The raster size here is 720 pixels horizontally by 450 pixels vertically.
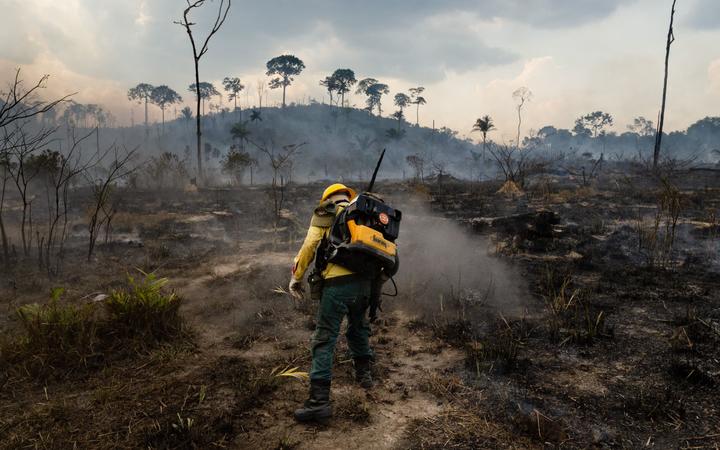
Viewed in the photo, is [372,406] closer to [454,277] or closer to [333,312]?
[333,312]

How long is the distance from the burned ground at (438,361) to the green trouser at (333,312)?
374mm

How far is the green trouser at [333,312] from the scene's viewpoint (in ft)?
9.05

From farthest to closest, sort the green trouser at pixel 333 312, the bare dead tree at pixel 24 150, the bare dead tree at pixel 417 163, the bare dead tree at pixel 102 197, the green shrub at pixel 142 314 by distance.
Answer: the bare dead tree at pixel 417 163, the bare dead tree at pixel 102 197, the bare dead tree at pixel 24 150, the green shrub at pixel 142 314, the green trouser at pixel 333 312

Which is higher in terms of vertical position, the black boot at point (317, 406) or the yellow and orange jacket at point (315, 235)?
the yellow and orange jacket at point (315, 235)

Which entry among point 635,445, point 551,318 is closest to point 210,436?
point 635,445

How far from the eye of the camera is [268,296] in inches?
220

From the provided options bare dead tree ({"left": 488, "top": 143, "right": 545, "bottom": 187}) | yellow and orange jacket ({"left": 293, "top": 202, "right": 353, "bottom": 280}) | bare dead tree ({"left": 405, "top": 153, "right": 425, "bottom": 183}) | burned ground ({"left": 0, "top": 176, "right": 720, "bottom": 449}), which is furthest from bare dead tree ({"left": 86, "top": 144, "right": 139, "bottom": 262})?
bare dead tree ({"left": 405, "top": 153, "right": 425, "bottom": 183})

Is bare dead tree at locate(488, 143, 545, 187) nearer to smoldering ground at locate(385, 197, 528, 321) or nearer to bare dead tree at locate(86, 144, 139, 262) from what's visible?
smoldering ground at locate(385, 197, 528, 321)

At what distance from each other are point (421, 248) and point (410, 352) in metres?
3.55

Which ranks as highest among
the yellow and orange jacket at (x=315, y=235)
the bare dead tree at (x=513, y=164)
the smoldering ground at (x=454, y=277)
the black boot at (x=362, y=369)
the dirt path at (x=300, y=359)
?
the bare dead tree at (x=513, y=164)

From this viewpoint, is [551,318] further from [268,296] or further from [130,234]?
[130,234]

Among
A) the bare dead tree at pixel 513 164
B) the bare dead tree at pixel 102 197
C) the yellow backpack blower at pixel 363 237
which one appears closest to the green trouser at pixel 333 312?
the yellow backpack blower at pixel 363 237

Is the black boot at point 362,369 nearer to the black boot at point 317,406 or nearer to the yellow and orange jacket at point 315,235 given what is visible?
the black boot at point 317,406

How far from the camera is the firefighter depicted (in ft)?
8.88
